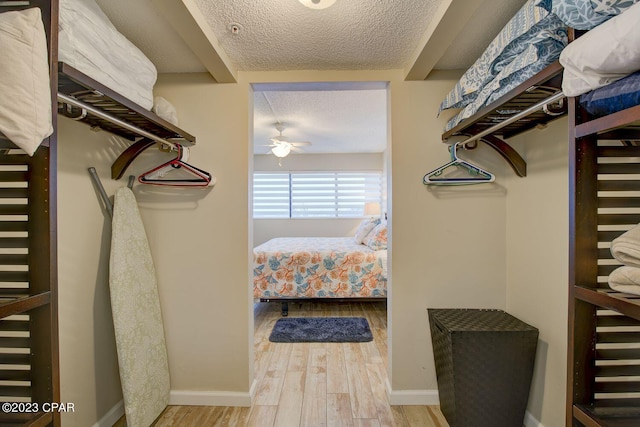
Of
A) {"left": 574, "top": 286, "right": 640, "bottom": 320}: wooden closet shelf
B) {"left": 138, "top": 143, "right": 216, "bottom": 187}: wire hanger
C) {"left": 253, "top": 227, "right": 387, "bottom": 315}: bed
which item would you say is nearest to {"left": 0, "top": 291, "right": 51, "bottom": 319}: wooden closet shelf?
{"left": 138, "top": 143, "right": 216, "bottom": 187}: wire hanger

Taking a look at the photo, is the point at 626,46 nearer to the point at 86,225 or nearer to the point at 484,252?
the point at 484,252

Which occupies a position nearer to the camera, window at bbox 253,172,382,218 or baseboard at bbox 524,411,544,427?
baseboard at bbox 524,411,544,427

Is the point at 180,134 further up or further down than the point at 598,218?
further up

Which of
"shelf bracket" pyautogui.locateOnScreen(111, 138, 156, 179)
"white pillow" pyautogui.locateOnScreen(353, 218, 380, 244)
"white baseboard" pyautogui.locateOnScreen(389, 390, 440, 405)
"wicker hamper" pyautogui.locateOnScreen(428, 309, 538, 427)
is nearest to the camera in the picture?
"wicker hamper" pyautogui.locateOnScreen(428, 309, 538, 427)

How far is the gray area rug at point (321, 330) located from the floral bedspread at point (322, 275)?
10.9 inches

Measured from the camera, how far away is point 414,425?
1.78 meters

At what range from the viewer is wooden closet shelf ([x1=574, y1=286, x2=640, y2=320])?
69 cm

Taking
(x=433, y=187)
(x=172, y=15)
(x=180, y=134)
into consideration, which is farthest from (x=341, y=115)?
(x=172, y=15)

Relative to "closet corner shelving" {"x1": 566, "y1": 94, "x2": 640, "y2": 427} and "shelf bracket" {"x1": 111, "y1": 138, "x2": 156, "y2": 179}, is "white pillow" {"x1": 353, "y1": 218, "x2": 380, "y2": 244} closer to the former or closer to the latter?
"shelf bracket" {"x1": 111, "y1": 138, "x2": 156, "y2": 179}

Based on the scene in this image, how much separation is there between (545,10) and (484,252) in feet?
4.57

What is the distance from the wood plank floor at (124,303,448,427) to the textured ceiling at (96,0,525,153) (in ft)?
7.29

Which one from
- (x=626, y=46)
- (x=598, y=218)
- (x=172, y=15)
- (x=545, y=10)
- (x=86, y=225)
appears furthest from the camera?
(x=86, y=225)

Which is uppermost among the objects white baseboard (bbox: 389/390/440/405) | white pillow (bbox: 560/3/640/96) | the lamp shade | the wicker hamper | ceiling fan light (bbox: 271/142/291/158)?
ceiling fan light (bbox: 271/142/291/158)

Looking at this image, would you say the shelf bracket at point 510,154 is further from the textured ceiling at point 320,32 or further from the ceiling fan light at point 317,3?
the ceiling fan light at point 317,3
